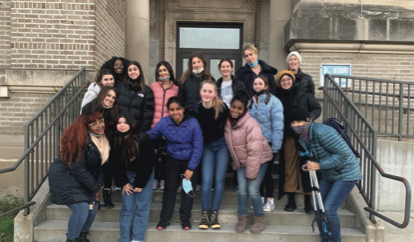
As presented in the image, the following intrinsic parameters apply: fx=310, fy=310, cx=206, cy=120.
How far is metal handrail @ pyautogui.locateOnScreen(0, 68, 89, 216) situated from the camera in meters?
3.83

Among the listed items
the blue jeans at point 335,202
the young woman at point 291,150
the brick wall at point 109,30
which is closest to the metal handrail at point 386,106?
the young woman at point 291,150

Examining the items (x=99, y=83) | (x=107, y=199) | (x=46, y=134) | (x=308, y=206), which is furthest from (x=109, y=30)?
(x=308, y=206)

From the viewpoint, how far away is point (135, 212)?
354cm

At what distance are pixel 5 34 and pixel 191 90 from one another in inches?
168

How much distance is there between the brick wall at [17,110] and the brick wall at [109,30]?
1300 mm

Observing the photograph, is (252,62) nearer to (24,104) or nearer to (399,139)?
(399,139)

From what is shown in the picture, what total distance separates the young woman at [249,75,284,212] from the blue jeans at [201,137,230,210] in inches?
21.6

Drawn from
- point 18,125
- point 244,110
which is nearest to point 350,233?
point 244,110

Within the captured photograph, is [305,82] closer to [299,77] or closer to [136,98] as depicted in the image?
[299,77]

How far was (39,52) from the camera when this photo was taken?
5621 mm

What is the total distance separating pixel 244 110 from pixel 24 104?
426cm

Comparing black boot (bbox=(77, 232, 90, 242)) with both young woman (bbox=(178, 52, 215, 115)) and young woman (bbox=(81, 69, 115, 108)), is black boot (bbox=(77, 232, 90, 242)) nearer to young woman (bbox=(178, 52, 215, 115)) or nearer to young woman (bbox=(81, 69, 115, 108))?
young woman (bbox=(81, 69, 115, 108))

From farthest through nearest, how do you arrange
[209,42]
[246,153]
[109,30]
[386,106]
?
[209,42], [109,30], [386,106], [246,153]

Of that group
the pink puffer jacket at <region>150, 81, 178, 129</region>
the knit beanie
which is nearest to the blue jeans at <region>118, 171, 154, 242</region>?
the pink puffer jacket at <region>150, 81, 178, 129</region>
